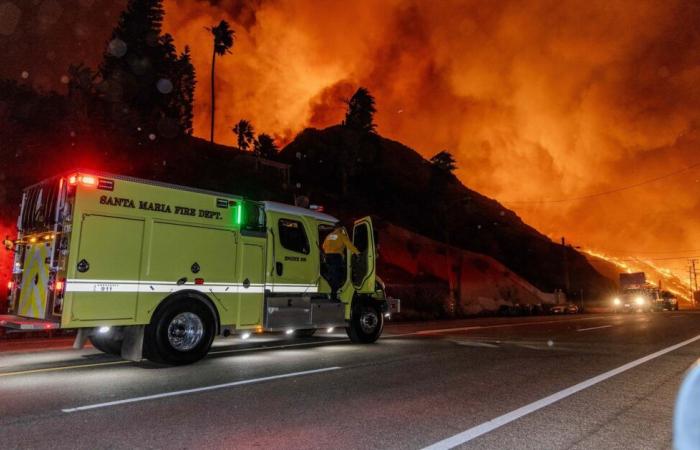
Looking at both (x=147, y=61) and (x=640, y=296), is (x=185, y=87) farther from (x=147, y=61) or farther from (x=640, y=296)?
(x=640, y=296)

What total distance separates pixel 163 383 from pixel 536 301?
55.7 metres

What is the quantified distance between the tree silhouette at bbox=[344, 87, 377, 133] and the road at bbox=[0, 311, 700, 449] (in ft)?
200

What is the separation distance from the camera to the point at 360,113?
69438 mm

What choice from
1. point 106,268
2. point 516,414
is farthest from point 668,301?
point 106,268

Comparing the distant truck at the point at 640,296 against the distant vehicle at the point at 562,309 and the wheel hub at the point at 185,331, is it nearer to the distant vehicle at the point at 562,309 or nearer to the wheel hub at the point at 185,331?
the distant vehicle at the point at 562,309

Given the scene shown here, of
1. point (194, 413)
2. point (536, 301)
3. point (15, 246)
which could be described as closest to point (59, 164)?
point (15, 246)

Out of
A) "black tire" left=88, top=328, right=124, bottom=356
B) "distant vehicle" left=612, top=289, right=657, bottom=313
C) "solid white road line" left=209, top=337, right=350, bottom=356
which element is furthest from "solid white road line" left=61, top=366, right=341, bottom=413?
"distant vehicle" left=612, top=289, right=657, bottom=313

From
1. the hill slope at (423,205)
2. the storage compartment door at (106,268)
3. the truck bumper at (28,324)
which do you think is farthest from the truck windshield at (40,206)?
the hill slope at (423,205)

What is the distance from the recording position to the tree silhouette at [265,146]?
80.9 metres

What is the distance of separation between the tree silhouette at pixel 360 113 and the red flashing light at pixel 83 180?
62462mm

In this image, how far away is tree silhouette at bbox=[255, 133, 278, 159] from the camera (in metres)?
80.9

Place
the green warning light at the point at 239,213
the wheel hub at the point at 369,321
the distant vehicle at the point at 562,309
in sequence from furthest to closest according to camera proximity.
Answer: the distant vehicle at the point at 562,309 < the wheel hub at the point at 369,321 < the green warning light at the point at 239,213

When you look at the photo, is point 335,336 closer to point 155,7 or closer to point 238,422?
point 238,422

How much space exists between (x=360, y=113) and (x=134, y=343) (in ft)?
211
